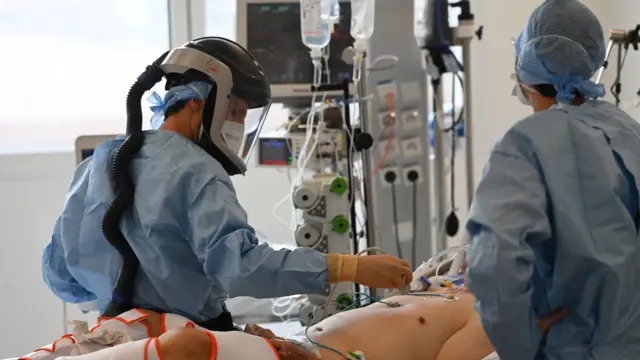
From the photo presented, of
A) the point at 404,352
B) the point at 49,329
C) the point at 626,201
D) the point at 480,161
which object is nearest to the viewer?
the point at 626,201

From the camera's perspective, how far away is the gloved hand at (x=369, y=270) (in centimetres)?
168

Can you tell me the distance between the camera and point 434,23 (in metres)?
2.97

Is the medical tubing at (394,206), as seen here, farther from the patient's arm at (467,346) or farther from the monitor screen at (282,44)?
the patient's arm at (467,346)

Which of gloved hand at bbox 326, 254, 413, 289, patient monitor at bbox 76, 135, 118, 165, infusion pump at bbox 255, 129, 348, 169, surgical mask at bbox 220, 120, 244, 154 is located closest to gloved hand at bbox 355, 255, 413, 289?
gloved hand at bbox 326, 254, 413, 289

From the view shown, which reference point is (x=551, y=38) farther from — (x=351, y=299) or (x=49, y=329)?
(x=49, y=329)

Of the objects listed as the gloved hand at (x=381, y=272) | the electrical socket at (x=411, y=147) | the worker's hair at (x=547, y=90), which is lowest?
the gloved hand at (x=381, y=272)

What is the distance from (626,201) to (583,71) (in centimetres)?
27

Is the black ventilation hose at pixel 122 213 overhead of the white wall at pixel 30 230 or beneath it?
overhead

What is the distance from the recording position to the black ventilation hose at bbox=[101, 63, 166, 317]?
1.70m

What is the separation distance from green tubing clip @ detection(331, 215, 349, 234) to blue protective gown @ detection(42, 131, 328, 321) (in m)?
0.82

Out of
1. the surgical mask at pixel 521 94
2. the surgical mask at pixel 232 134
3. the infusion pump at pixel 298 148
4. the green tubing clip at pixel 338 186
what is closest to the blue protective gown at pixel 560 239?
the surgical mask at pixel 521 94

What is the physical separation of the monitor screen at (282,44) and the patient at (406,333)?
4.16 feet

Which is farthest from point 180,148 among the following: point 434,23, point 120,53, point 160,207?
point 120,53

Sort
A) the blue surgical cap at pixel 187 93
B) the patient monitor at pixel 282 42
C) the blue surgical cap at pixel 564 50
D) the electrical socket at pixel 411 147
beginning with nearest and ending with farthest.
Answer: the blue surgical cap at pixel 564 50 < the blue surgical cap at pixel 187 93 < the patient monitor at pixel 282 42 < the electrical socket at pixel 411 147
